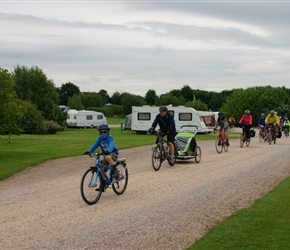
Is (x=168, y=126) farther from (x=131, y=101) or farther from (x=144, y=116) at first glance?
(x=131, y=101)

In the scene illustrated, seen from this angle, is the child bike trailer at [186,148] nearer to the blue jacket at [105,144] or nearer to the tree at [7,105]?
the tree at [7,105]

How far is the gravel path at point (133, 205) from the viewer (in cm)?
791

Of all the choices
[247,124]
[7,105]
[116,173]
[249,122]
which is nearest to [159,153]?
[116,173]

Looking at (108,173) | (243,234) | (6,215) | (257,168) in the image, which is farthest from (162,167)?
(243,234)

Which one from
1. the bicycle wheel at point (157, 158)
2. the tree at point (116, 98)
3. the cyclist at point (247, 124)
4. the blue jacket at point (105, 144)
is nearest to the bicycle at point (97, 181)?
the blue jacket at point (105, 144)

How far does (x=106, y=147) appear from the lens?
11.6 m

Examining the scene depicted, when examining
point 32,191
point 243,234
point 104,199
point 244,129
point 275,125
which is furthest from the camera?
point 275,125

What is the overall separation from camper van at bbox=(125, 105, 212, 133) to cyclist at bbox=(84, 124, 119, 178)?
36259 millimetres

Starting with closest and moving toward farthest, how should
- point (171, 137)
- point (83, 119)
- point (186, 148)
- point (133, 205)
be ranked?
point (133, 205) < point (171, 137) < point (186, 148) < point (83, 119)

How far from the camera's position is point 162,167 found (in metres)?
17.6

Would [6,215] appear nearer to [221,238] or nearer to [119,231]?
[119,231]

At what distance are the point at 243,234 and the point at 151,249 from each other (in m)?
1.40

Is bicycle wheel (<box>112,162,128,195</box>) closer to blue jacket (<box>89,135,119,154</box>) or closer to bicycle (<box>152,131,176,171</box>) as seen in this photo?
blue jacket (<box>89,135,119,154</box>)

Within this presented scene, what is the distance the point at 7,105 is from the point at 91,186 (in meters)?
11.1
